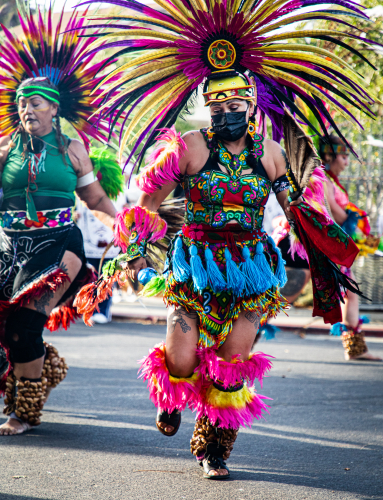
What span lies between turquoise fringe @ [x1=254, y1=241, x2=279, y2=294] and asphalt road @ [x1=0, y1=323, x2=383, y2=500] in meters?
1.03

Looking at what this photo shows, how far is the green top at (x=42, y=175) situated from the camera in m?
4.49

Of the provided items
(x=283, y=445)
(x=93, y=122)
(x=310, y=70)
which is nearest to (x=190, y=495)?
(x=283, y=445)

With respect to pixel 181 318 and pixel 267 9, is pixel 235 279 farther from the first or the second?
pixel 267 9

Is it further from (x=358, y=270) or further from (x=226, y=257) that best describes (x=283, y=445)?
(x=358, y=270)

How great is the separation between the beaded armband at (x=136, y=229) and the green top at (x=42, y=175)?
3.85ft

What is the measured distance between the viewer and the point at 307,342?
8586mm

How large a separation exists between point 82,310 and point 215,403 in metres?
0.97

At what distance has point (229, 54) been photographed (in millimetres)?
3635

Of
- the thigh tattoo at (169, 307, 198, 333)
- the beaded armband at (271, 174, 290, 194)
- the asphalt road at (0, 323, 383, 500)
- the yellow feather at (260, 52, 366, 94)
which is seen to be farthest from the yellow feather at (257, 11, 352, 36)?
the asphalt road at (0, 323, 383, 500)

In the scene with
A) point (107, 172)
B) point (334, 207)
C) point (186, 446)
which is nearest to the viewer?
point (186, 446)

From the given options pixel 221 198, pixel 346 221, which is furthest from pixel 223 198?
pixel 346 221

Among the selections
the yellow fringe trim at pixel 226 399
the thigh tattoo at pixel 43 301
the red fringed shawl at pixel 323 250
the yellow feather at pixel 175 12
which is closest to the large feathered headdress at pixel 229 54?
the yellow feather at pixel 175 12

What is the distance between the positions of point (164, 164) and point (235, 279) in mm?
716

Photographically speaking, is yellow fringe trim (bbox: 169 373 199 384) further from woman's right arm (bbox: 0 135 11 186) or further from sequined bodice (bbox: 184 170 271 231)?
woman's right arm (bbox: 0 135 11 186)
